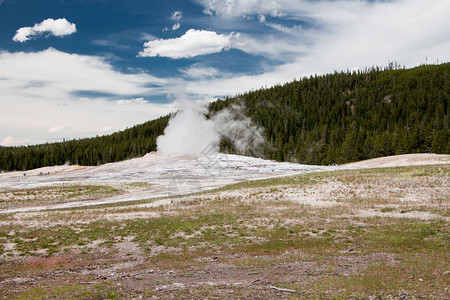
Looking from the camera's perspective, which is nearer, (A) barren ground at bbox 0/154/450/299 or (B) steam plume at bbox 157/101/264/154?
(A) barren ground at bbox 0/154/450/299

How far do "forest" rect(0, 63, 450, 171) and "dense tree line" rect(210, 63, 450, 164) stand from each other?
38 cm

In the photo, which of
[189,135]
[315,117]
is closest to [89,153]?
[189,135]

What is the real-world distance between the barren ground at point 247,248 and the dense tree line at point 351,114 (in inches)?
2844

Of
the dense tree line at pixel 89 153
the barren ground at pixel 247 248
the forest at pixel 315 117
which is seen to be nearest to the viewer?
the barren ground at pixel 247 248

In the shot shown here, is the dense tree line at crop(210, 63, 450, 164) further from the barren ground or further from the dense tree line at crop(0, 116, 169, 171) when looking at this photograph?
the barren ground

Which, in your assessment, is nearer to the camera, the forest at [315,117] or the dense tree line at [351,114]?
the dense tree line at [351,114]

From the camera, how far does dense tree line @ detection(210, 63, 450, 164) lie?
10269 cm

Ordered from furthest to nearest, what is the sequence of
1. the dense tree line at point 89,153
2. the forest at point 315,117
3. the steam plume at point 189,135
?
the dense tree line at point 89,153, the forest at point 315,117, the steam plume at point 189,135

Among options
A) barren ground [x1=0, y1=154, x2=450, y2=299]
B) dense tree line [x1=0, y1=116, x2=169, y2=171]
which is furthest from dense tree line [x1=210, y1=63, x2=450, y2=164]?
barren ground [x1=0, y1=154, x2=450, y2=299]

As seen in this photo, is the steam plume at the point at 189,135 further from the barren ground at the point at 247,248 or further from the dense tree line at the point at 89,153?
the barren ground at the point at 247,248

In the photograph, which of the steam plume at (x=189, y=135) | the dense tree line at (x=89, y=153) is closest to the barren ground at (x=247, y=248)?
the steam plume at (x=189, y=135)

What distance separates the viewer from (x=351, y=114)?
541ft

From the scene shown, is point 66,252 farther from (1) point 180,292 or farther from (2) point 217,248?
(1) point 180,292

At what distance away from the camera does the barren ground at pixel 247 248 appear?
11.3m
